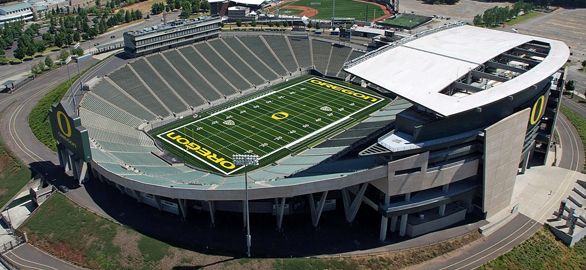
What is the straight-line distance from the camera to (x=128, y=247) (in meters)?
52.3

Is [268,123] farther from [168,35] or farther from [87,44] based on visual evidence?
[87,44]

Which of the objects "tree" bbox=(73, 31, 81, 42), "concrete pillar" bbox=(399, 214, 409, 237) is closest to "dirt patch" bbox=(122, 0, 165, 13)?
"tree" bbox=(73, 31, 81, 42)

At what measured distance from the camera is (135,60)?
306 ft

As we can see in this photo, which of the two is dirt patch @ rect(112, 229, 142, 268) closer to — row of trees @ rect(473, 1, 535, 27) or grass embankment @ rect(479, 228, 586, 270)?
grass embankment @ rect(479, 228, 586, 270)

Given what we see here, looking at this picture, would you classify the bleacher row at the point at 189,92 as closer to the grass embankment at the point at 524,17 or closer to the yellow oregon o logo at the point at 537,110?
the yellow oregon o logo at the point at 537,110

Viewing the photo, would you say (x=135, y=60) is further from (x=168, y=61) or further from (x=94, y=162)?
(x=94, y=162)

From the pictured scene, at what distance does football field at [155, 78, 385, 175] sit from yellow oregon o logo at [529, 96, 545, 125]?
28.7 meters

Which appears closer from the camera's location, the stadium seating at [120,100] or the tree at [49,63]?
the stadium seating at [120,100]

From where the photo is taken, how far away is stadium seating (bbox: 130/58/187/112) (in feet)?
282

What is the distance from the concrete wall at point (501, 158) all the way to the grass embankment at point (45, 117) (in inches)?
2432

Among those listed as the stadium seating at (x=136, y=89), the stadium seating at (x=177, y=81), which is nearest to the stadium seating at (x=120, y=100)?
the stadium seating at (x=136, y=89)

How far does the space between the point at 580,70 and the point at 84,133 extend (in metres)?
109

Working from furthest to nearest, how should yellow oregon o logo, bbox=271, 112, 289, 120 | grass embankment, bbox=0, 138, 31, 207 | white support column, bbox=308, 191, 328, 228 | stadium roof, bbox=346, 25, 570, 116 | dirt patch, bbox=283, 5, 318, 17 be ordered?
1. dirt patch, bbox=283, 5, 318, 17
2. yellow oregon o logo, bbox=271, 112, 289, 120
3. grass embankment, bbox=0, 138, 31, 207
4. white support column, bbox=308, 191, 328, 228
5. stadium roof, bbox=346, 25, 570, 116

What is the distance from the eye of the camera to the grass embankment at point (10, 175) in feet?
216
